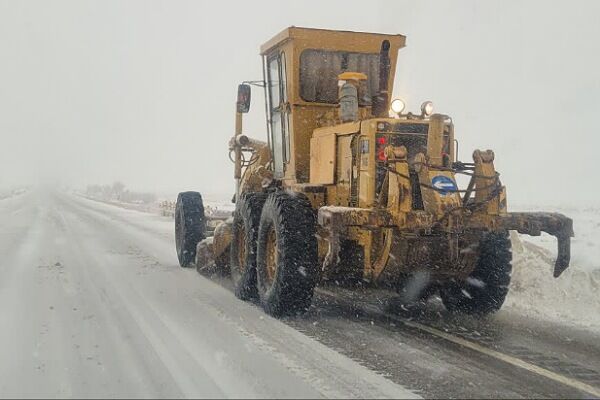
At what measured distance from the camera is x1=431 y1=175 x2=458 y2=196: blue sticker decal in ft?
18.0

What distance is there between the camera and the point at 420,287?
6500 millimetres

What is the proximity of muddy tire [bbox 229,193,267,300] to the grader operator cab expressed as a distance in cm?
1

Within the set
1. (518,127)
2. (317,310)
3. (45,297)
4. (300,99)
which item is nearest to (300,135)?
(300,99)

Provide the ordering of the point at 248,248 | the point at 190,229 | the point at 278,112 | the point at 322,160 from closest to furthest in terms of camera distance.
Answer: the point at 322,160 < the point at 248,248 < the point at 278,112 < the point at 190,229

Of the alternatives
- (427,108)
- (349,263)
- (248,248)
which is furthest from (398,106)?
(248,248)

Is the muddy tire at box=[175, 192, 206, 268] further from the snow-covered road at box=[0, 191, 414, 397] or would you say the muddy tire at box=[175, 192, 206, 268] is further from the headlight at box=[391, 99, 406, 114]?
the headlight at box=[391, 99, 406, 114]

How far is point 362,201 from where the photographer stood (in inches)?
231

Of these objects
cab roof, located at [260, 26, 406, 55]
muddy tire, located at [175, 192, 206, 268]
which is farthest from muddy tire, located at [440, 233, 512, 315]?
muddy tire, located at [175, 192, 206, 268]

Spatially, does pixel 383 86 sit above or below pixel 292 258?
above

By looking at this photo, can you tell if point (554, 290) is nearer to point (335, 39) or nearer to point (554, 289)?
point (554, 289)

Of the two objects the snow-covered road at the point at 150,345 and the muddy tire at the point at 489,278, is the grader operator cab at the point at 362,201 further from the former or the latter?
the snow-covered road at the point at 150,345

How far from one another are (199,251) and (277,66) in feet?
9.57

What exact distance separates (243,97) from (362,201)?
320cm

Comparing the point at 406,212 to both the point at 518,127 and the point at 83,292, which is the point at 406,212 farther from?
the point at 518,127
